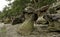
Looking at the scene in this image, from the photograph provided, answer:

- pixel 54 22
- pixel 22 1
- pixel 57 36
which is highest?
pixel 22 1

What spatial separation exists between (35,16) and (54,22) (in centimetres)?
755

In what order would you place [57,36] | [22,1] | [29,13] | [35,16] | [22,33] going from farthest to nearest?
1. [22,1]
2. [29,13]
3. [35,16]
4. [22,33]
5. [57,36]

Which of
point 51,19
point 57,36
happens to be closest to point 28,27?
point 51,19

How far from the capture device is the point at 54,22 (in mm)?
13836

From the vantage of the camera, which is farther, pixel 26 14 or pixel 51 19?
pixel 26 14

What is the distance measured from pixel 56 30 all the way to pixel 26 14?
10.9 meters

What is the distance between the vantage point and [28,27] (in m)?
14.7

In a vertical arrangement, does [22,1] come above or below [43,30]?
above

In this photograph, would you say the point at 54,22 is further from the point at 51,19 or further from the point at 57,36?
the point at 57,36

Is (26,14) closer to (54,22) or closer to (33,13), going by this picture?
(33,13)

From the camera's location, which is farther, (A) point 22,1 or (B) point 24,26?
(A) point 22,1

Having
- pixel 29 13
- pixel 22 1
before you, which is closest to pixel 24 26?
pixel 29 13

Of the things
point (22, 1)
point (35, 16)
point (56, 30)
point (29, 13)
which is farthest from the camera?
point (22, 1)

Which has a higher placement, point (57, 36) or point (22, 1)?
point (22, 1)
